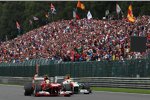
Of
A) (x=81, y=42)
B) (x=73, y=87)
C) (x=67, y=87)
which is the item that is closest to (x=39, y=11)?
(x=81, y=42)

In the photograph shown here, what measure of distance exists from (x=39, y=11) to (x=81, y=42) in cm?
5874

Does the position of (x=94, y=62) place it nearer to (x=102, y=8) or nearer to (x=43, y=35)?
(x=43, y=35)

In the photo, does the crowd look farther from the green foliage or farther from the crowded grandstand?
the green foliage

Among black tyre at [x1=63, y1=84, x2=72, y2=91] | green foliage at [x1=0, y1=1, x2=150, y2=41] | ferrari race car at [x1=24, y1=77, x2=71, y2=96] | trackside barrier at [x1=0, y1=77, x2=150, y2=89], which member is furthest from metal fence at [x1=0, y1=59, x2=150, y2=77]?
green foliage at [x1=0, y1=1, x2=150, y2=41]

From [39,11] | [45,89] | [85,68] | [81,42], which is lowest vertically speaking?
[45,89]

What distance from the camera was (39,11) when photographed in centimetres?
9700

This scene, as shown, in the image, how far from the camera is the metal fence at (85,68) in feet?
93.2

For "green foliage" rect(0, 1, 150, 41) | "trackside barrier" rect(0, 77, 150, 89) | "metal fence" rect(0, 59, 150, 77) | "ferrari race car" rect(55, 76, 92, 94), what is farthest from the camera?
"green foliage" rect(0, 1, 150, 41)

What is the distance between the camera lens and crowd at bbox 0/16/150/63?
33156 millimetres

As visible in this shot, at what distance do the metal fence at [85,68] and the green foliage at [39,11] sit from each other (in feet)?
86.0

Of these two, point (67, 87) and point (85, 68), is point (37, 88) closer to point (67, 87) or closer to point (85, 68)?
point (67, 87)

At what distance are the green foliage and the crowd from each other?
20.1 metres

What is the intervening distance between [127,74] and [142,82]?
1.73m

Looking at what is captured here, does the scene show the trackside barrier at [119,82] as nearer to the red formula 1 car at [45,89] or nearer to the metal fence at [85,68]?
the metal fence at [85,68]
